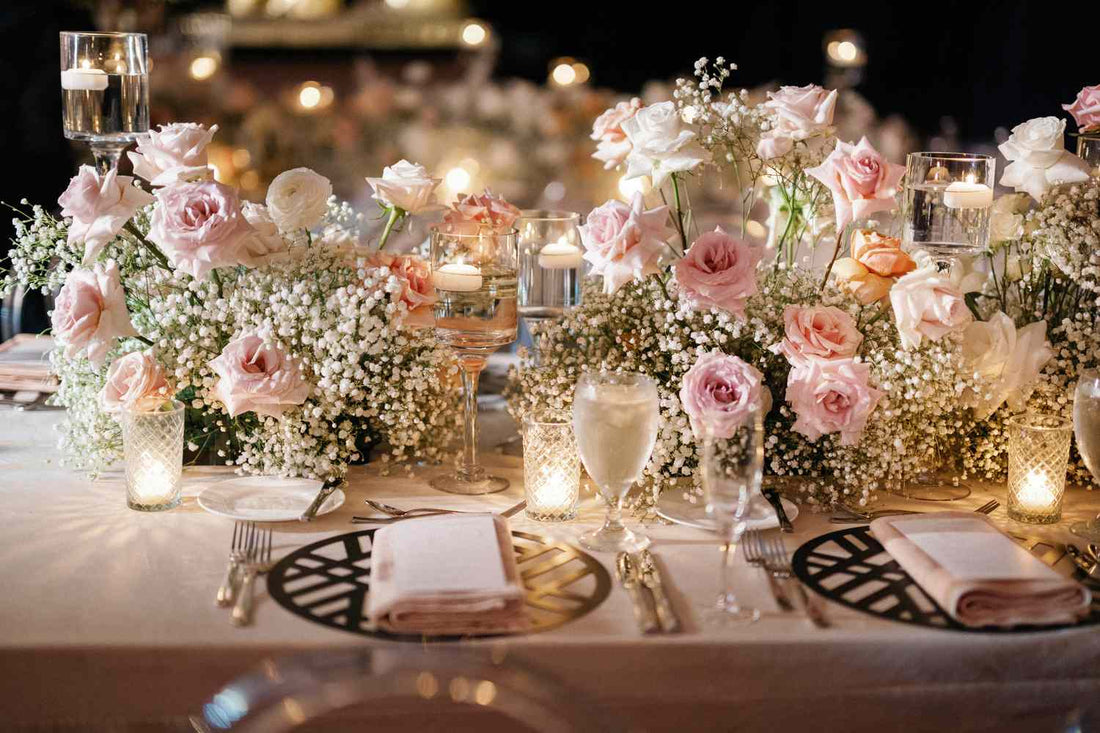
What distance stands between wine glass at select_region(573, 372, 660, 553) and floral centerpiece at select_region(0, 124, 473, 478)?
0.34 metres

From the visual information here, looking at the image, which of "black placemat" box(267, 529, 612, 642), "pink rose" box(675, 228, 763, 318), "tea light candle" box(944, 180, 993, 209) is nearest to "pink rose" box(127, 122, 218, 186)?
"black placemat" box(267, 529, 612, 642)

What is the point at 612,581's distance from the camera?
52.6 inches

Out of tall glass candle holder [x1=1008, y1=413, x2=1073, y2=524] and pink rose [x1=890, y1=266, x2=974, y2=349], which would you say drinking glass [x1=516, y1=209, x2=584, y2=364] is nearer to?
pink rose [x1=890, y1=266, x2=974, y2=349]

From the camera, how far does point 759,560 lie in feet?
4.62

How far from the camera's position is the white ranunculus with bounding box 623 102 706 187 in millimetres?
1631

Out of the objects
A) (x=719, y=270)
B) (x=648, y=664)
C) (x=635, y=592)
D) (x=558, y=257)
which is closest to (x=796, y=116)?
(x=719, y=270)

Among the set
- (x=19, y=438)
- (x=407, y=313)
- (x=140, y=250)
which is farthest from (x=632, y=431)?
(x=19, y=438)

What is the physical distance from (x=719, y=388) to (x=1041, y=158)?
24.1 inches

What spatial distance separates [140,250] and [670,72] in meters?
4.10

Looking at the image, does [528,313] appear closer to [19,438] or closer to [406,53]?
[19,438]

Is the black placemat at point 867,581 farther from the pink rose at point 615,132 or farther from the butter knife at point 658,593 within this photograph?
the pink rose at point 615,132

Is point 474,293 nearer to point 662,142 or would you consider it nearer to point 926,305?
point 662,142

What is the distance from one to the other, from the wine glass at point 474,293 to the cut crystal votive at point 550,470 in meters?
0.14

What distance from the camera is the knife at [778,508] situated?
1522 millimetres
